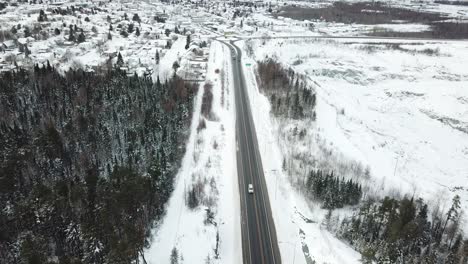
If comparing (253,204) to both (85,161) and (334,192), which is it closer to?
(334,192)

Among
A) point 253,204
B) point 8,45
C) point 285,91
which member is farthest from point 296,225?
point 8,45

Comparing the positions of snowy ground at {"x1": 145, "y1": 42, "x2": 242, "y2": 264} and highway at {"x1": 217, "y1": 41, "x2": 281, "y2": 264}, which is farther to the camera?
highway at {"x1": 217, "y1": 41, "x2": 281, "y2": 264}

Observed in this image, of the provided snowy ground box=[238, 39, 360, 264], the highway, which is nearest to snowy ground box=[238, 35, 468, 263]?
snowy ground box=[238, 39, 360, 264]

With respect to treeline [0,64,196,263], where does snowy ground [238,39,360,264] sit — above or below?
below

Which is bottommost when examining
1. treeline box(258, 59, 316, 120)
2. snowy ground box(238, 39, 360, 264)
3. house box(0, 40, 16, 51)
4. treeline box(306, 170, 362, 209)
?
snowy ground box(238, 39, 360, 264)

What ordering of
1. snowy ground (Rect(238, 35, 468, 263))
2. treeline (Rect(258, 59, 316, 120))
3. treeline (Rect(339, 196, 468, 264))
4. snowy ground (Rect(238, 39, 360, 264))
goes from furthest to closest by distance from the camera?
treeline (Rect(258, 59, 316, 120)) → snowy ground (Rect(238, 35, 468, 263)) → snowy ground (Rect(238, 39, 360, 264)) → treeline (Rect(339, 196, 468, 264))

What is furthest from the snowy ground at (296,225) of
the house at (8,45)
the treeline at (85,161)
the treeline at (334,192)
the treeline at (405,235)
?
the house at (8,45)

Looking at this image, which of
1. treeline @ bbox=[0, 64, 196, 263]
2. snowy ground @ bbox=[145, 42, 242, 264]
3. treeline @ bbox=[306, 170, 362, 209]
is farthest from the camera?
treeline @ bbox=[306, 170, 362, 209]

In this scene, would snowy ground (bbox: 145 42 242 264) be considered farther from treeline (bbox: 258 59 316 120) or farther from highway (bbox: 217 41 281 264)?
treeline (bbox: 258 59 316 120)
